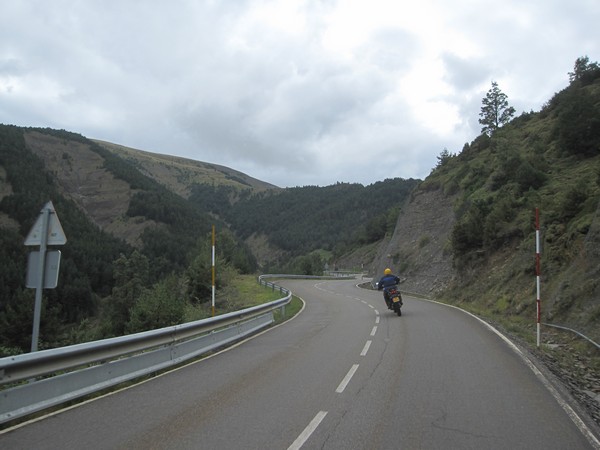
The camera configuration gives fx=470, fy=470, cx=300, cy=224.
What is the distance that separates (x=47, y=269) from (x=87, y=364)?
1637 millimetres

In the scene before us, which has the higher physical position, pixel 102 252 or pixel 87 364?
pixel 102 252

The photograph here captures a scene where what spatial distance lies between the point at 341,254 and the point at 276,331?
97.0 meters

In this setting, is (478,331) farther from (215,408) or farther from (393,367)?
(215,408)

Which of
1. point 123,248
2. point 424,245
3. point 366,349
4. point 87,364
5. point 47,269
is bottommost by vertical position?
point 366,349

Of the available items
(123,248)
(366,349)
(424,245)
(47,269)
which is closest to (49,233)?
(47,269)

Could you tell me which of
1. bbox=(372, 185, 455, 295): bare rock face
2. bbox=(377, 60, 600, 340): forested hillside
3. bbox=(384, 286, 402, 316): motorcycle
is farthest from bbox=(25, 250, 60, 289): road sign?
bbox=(372, 185, 455, 295): bare rock face

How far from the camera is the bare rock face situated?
106ft

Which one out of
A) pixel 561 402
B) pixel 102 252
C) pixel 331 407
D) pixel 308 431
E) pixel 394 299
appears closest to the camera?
pixel 308 431

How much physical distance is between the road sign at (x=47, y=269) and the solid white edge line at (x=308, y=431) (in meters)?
4.58

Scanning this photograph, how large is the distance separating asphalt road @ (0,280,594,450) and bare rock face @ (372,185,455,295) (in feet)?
70.9

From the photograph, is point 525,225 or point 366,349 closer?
point 366,349

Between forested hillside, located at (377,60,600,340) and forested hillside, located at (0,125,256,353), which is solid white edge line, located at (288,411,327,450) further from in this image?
forested hillside, located at (0,125,256,353)

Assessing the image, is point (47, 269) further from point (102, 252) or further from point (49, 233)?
point (102, 252)

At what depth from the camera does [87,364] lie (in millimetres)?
7477
